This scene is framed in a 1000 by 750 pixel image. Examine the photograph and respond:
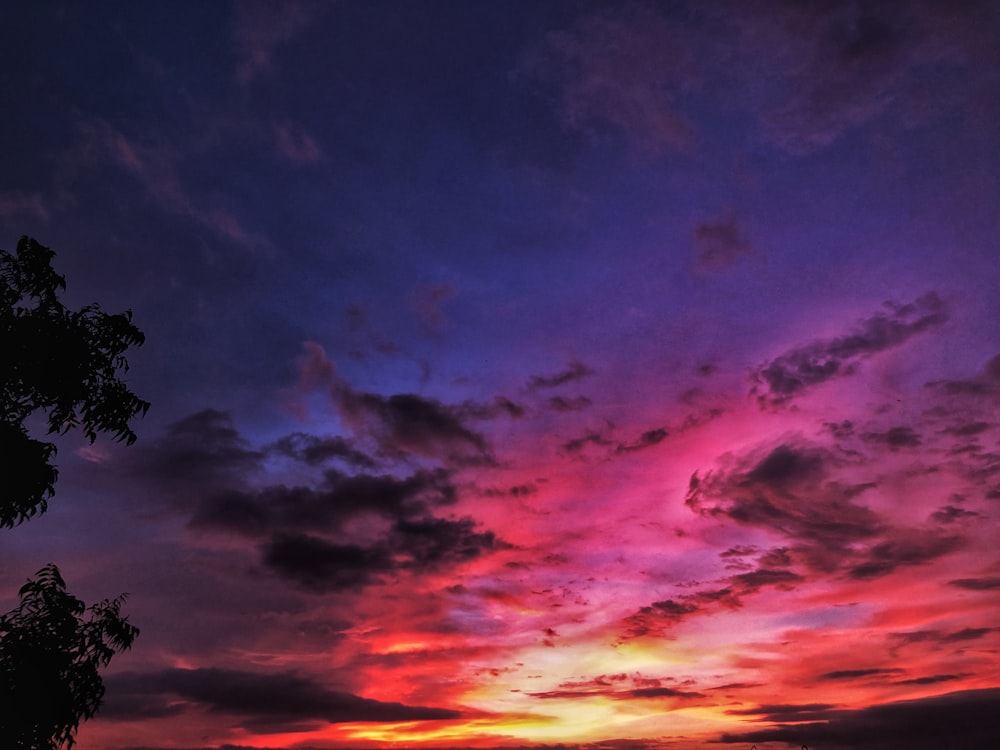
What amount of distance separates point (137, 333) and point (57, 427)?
3.68m

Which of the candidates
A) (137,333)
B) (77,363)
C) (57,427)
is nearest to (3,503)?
(57,427)

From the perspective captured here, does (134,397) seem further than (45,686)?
Yes

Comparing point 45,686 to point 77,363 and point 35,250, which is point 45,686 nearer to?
point 77,363

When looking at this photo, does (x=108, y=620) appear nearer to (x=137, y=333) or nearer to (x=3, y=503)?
(x=3, y=503)

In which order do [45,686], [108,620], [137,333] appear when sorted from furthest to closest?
[137,333], [108,620], [45,686]

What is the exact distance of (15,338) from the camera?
2178cm

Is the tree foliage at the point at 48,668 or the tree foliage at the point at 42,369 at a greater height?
the tree foliage at the point at 42,369

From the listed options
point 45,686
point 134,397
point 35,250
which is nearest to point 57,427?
point 134,397

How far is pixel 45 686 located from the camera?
69.4 feet

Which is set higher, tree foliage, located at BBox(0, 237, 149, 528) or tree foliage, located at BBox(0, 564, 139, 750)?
tree foliage, located at BBox(0, 237, 149, 528)

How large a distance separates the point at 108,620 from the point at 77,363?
7.59 m

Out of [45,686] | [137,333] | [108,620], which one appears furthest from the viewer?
[137,333]

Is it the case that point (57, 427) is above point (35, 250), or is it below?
below

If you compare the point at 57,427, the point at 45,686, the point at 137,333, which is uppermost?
the point at 137,333
